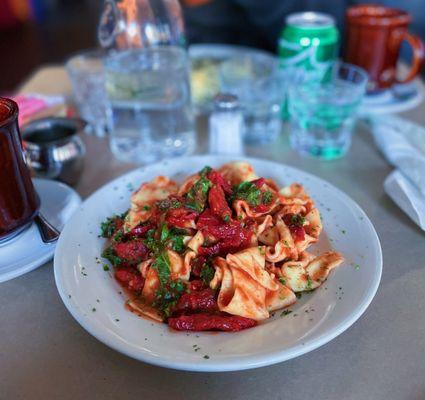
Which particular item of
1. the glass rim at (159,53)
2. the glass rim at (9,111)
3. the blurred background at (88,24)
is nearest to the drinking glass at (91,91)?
the glass rim at (159,53)

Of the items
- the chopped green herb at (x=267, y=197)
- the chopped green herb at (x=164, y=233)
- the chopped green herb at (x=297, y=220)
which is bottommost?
the chopped green herb at (x=297, y=220)

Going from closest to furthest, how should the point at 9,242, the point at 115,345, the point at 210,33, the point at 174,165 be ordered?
the point at 115,345
the point at 9,242
the point at 174,165
the point at 210,33

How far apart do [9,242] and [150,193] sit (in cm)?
27

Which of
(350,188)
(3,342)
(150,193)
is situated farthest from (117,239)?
(350,188)

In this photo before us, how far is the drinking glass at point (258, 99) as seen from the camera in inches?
47.3

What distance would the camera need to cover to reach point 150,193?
0.85 m

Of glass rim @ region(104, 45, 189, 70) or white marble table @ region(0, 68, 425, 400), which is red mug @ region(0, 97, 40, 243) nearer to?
white marble table @ region(0, 68, 425, 400)

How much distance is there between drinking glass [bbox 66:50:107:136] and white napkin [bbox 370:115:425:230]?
2.56ft

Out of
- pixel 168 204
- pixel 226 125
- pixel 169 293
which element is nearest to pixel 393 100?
pixel 226 125

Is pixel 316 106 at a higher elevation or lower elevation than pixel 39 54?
higher

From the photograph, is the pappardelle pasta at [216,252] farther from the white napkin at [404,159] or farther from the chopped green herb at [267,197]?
the white napkin at [404,159]

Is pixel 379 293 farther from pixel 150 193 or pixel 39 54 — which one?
pixel 39 54

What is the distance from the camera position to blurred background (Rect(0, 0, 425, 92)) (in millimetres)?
1919

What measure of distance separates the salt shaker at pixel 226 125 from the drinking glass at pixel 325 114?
0.16 m
